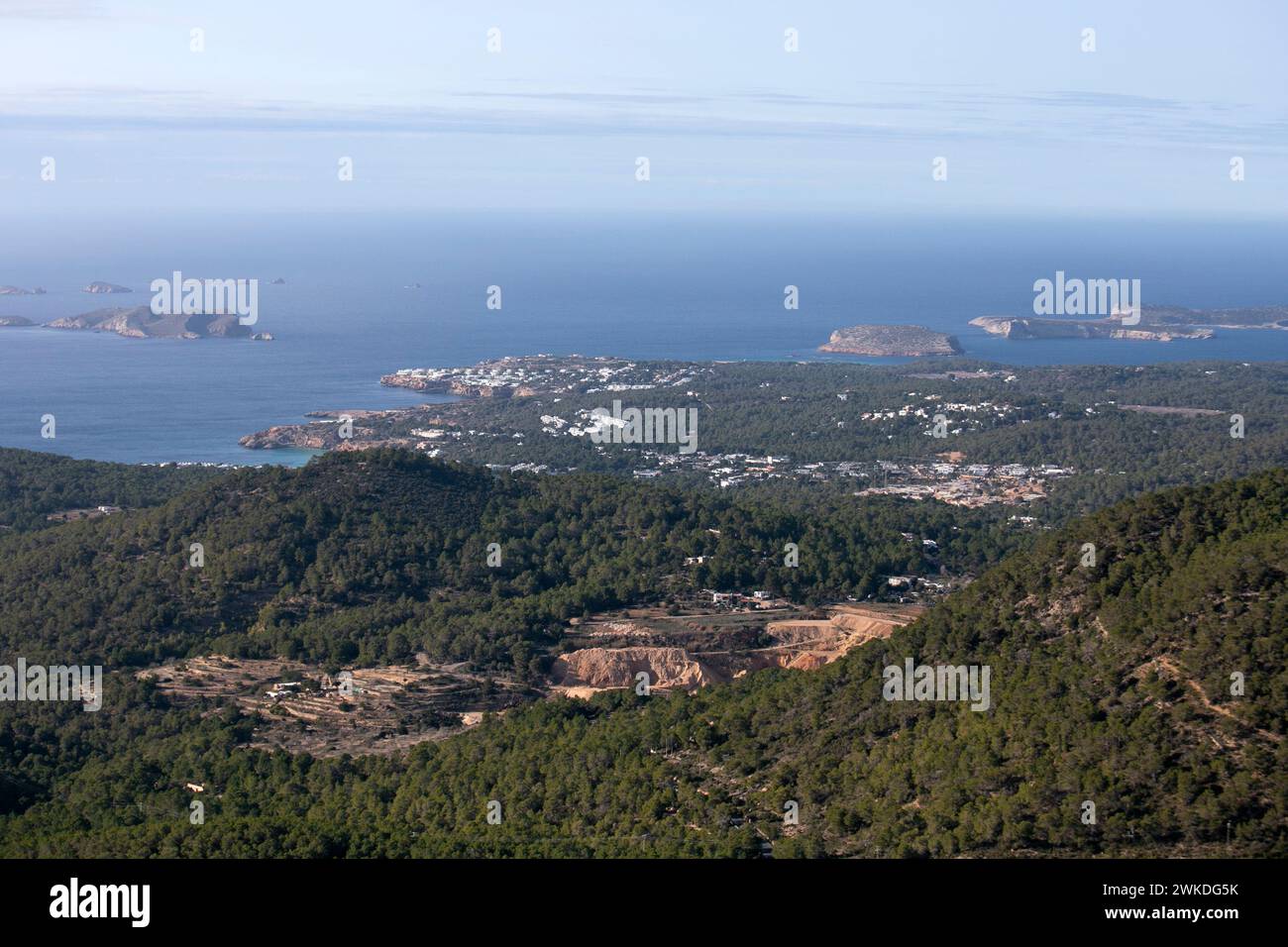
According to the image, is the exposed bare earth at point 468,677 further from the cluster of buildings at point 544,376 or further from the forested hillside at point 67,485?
the cluster of buildings at point 544,376

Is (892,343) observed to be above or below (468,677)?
above

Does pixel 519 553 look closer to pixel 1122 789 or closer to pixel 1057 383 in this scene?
pixel 1122 789

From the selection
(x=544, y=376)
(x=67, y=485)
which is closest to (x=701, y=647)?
(x=67, y=485)

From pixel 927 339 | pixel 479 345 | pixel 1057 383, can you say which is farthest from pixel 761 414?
pixel 479 345

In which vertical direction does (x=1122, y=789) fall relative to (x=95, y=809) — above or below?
above

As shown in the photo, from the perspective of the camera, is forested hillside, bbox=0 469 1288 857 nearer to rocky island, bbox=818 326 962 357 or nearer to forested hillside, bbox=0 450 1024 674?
forested hillside, bbox=0 450 1024 674

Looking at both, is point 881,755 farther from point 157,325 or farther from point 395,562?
point 157,325

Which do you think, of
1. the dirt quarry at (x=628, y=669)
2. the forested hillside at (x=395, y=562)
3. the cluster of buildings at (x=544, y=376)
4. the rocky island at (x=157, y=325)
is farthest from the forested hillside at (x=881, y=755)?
the rocky island at (x=157, y=325)
